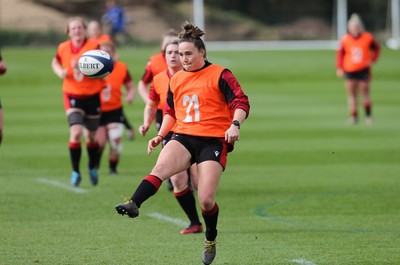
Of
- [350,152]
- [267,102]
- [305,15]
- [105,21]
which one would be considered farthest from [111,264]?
[305,15]

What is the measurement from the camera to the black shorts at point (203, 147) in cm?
948

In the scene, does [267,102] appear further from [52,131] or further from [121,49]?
[121,49]

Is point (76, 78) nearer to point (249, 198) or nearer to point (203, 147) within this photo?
point (249, 198)

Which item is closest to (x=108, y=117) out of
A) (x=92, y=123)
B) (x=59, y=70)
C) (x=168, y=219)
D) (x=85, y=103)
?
(x=92, y=123)

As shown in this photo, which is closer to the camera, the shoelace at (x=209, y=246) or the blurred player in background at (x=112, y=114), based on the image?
the shoelace at (x=209, y=246)

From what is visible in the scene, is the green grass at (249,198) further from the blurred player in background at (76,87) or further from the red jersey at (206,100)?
the red jersey at (206,100)

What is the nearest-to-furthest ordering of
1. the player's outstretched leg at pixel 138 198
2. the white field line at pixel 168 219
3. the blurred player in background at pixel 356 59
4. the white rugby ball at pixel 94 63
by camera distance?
the player's outstretched leg at pixel 138 198 → the white rugby ball at pixel 94 63 → the white field line at pixel 168 219 → the blurred player in background at pixel 356 59

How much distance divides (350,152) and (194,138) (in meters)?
10.0

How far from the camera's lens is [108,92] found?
1634 centimetres

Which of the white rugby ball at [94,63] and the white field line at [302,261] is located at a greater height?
the white rugby ball at [94,63]

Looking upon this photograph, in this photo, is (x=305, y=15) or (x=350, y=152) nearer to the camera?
(x=350, y=152)

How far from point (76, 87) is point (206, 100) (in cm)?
548

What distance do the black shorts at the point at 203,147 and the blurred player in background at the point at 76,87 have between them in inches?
211

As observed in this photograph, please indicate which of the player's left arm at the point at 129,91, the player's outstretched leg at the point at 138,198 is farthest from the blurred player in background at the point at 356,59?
the player's outstretched leg at the point at 138,198
